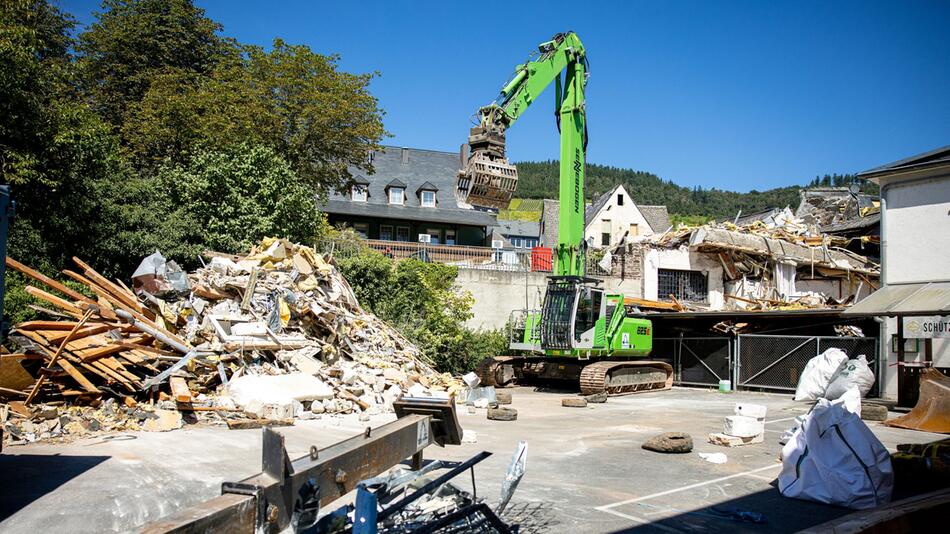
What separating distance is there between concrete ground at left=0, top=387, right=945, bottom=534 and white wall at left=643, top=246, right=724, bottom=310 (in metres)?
16.9

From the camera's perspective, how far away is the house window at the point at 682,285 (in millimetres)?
29625

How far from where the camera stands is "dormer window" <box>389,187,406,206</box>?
42.2 m

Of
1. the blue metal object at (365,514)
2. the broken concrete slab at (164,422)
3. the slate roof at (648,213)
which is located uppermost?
the slate roof at (648,213)

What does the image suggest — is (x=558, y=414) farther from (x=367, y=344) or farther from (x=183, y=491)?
(x=183, y=491)

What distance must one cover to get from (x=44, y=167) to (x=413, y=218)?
2481cm

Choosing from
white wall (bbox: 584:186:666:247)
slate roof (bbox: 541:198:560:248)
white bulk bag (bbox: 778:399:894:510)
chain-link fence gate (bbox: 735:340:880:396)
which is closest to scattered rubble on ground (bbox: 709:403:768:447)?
white bulk bag (bbox: 778:399:894:510)

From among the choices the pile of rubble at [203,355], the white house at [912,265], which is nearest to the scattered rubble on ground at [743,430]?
the pile of rubble at [203,355]

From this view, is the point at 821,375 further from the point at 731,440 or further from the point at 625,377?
the point at 625,377

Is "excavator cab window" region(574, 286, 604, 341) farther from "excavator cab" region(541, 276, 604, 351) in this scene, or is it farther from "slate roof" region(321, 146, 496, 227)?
"slate roof" region(321, 146, 496, 227)

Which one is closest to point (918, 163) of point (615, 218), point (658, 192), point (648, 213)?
point (615, 218)

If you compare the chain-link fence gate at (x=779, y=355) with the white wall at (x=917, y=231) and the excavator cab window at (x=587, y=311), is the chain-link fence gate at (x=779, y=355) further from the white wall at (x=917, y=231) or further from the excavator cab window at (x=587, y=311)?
the excavator cab window at (x=587, y=311)

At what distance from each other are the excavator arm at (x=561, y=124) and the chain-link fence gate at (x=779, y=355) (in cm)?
718

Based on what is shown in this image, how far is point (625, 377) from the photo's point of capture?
64.1 feet

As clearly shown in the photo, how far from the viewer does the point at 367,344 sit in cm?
1698
